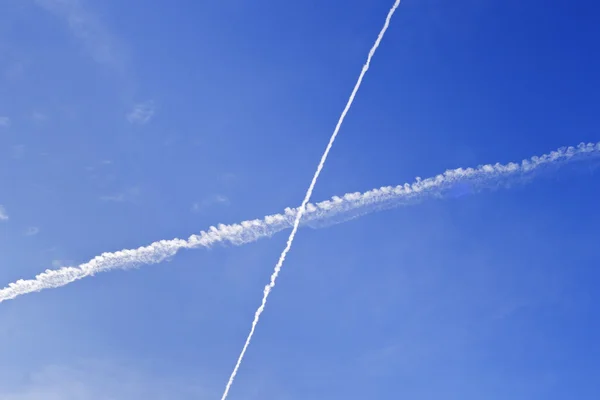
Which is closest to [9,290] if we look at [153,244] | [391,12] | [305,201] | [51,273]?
[51,273]

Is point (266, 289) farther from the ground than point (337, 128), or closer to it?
closer to it

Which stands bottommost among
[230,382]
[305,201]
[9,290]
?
[230,382]

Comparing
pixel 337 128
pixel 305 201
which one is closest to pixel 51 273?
pixel 305 201

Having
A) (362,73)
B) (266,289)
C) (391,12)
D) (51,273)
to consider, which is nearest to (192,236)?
(266,289)

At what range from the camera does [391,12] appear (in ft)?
168

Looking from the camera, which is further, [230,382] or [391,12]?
[230,382]

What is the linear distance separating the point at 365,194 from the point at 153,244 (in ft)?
52.8

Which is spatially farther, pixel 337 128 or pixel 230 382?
pixel 230 382

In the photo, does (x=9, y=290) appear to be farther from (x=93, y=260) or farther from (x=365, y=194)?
(x=365, y=194)

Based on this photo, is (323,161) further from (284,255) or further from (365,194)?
(284,255)

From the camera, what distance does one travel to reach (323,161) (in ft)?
176

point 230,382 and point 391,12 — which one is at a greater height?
point 391,12


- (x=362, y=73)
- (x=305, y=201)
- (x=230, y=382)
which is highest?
(x=362, y=73)

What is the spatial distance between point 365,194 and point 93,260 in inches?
827
